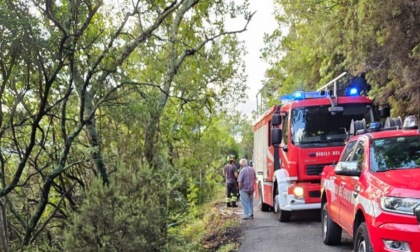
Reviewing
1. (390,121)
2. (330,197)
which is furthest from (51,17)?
(390,121)

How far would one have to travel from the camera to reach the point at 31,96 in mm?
9109

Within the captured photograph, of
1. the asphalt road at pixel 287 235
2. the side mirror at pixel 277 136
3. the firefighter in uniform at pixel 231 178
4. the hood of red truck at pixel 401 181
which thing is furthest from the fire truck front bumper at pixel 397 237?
the firefighter in uniform at pixel 231 178

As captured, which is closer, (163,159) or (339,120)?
(163,159)

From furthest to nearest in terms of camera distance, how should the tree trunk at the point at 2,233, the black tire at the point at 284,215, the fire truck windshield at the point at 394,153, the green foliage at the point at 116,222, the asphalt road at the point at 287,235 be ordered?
the black tire at the point at 284,215, the asphalt road at the point at 287,235, the tree trunk at the point at 2,233, the green foliage at the point at 116,222, the fire truck windshield at the point at 394,153

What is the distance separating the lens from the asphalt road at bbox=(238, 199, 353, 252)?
29.6ft

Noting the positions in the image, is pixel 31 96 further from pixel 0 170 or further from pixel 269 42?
pixel 269 42

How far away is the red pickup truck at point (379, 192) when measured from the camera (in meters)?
5.21

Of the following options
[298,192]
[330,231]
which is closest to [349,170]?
[330,231]

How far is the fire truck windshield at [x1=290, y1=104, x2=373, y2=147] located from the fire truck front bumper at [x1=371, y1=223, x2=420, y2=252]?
566cm

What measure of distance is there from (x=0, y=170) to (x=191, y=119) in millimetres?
13079

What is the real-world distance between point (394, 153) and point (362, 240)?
4.57ft

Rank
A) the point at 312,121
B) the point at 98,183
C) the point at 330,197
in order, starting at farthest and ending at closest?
the point at 312,121 < the point at 330,197 < the point at 98,183

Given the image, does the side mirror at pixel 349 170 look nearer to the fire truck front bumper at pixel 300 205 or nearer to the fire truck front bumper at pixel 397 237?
the fire truck front bumper at pixel 397 237

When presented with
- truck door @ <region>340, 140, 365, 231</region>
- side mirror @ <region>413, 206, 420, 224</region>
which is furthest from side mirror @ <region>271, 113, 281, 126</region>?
side mirror @ <region>413, 206, 420, 224</region>
